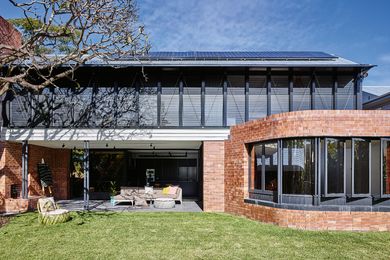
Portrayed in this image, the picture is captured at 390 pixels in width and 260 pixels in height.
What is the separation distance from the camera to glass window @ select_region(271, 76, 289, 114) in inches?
498

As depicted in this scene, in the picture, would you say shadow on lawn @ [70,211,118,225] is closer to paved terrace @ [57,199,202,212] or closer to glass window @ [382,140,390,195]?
paved terrace @ [57,199,202,212]

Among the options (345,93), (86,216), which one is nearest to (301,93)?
(345,93)

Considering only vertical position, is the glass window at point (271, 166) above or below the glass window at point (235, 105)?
below

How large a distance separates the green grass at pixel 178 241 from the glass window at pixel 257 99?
412 centimetres

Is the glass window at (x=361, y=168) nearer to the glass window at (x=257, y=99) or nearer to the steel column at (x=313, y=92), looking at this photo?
the steel column at (x=313, y=92)

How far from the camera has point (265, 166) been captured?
10.7 metres

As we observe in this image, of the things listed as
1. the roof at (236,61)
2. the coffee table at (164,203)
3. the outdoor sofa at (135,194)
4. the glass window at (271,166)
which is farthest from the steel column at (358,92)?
the outdoor sofa at (135,194)

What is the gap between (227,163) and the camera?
1241 centimetres

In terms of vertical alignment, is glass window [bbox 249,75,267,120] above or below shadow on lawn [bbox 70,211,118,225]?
above

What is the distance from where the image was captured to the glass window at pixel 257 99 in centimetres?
1266

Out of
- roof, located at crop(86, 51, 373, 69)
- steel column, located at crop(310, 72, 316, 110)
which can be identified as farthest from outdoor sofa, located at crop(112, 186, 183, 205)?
steel column, located at crop(310, 72, 316, 110)

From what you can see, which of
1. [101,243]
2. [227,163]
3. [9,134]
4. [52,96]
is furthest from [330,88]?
[9,134]

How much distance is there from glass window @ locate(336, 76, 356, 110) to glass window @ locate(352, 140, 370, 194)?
3466mm

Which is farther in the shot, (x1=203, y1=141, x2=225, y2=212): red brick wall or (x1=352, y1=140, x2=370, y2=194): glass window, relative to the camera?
(x1=203, y1=141, x2=225, y2=212): red brick wall
